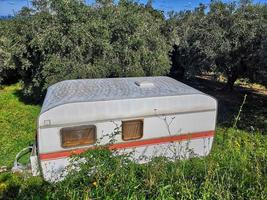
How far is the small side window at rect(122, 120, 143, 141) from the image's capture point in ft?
30.6

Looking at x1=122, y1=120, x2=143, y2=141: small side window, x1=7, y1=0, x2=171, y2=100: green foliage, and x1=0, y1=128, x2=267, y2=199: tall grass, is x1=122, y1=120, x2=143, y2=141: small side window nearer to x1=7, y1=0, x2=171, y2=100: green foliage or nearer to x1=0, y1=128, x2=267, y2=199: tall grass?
x1=0, y1=128, x2=267, y2=199: tall grass

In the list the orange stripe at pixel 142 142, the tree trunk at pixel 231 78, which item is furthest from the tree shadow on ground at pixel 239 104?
the orange stripe at pixel 142 142

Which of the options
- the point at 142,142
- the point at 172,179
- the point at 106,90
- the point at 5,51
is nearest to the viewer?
the point at 172,179

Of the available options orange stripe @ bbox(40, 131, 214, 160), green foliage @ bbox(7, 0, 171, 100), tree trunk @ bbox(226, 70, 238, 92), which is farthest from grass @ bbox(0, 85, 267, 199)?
tree trunk @ bbox(226, 70, 238, 92)

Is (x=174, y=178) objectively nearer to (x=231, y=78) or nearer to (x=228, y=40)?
(x=228, y=40)

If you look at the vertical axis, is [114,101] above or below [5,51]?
below

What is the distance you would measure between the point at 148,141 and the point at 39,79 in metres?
9.05

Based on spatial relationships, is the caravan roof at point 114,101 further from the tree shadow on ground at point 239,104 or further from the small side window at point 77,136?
the tree shadow on ground at point 239,104

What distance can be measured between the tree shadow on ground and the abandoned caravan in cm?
356

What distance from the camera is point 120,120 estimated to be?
362 inches

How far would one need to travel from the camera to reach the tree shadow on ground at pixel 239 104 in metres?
15.2

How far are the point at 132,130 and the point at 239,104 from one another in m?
11.9

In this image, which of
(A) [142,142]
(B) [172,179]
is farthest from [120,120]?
(B) [172,179]

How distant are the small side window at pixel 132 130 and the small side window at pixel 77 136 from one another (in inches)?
37.4
